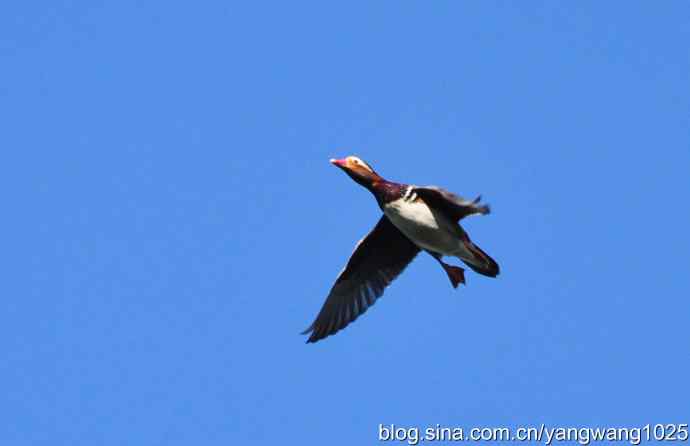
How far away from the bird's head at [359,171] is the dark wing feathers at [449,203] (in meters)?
0.74

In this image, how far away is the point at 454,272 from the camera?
60.1 feet

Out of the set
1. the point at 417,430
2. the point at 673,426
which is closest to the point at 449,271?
the point at 417,430

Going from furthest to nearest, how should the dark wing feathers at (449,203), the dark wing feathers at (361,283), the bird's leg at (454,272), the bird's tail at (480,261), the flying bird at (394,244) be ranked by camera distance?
the dark wing feathers at (361,283)
the bird's leg at (454,272)
the bird's tail at (480,261)
the flying bird at (394,244)
the dark wing feathers at (449,203)

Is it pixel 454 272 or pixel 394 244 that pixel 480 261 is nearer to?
pixel 454 272

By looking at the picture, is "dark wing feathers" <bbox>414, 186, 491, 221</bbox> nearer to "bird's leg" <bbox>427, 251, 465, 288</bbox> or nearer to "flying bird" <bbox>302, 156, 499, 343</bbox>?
"flying bird" <bbox>302, 156, 499, 343</bbox>

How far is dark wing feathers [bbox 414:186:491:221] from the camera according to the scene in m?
15.6

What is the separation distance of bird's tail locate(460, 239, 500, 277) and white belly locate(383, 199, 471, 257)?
3.6 inches

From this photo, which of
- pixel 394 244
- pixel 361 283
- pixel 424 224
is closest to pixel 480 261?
pixel 424 224

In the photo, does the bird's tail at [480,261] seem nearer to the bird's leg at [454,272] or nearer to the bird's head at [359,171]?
the bird's leg at [454,272]

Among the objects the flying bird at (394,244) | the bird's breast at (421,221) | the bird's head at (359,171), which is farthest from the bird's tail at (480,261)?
the bird's head at (359,171)

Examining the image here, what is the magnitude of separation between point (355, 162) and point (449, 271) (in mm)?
2254

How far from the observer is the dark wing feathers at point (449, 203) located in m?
15.6

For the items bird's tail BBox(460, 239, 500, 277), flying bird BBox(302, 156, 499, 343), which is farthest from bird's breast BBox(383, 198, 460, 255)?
bird's tail BBox(460, 239, 500, 277)

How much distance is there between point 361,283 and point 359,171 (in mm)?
2402
